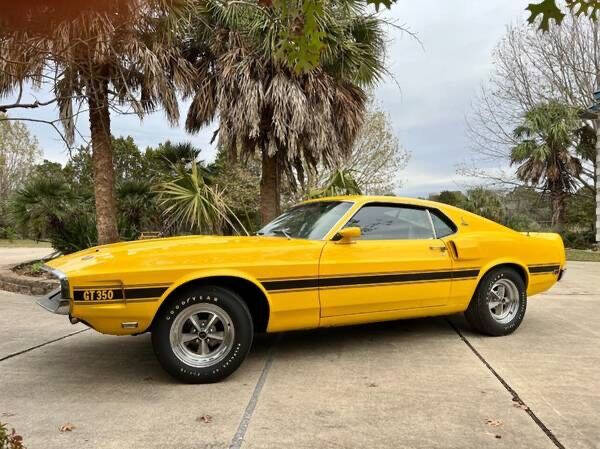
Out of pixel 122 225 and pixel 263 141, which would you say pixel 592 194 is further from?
pixel 122 225

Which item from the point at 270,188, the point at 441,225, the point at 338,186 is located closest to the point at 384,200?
the point at 441,225

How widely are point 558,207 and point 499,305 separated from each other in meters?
19.5

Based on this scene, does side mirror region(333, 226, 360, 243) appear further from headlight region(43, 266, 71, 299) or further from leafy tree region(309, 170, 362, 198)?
leafy tree region(309, 170, 362, 198)

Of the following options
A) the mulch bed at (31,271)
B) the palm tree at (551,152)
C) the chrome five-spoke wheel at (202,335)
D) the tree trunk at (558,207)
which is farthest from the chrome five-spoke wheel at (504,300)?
the tree trunk at (558,207)

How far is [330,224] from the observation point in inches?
187

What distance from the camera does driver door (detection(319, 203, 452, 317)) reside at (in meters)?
4.46

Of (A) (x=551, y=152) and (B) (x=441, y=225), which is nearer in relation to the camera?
(B) (x=441, y=225)

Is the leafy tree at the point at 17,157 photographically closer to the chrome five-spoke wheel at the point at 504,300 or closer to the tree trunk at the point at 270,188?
the tree trunk at the point at 270,188

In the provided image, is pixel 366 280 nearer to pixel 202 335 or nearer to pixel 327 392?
pixel 327 392

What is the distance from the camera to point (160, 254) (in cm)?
394

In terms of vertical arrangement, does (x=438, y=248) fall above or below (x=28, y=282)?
above

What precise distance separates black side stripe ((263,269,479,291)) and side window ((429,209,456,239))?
0.42 m

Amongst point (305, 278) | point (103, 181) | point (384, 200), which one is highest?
point (103, 181)

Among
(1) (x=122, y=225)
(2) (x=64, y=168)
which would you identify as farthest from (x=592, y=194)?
(2) (x=64, y=168)
